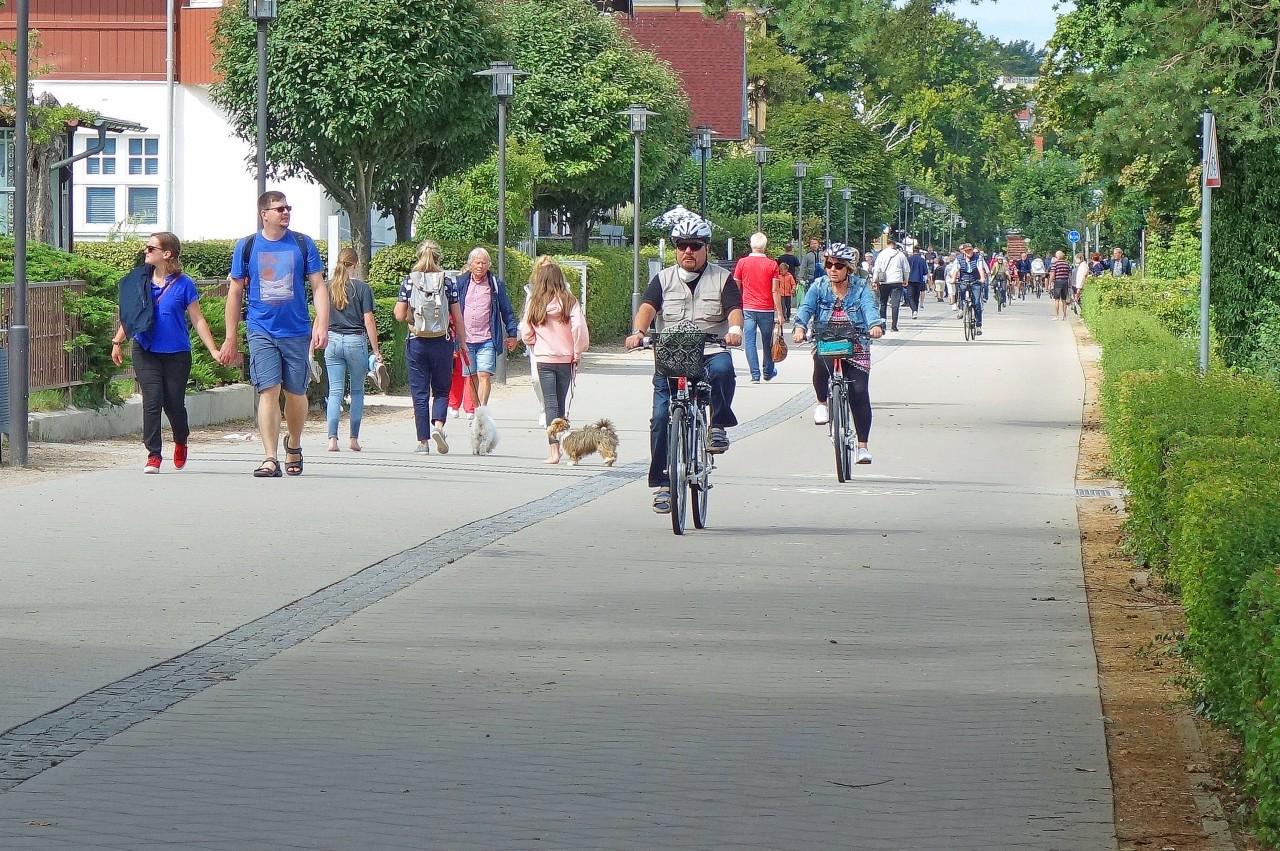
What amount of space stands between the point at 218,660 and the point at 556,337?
8.30 meters

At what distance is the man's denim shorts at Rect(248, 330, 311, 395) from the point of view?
13.2 meters

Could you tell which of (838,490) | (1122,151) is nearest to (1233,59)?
(1122,151)

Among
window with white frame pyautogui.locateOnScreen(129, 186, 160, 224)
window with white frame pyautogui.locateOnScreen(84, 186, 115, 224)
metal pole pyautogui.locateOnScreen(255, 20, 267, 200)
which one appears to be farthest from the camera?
window with white frame pyautogui.locateOnScreen(129, 186, 160, 224)

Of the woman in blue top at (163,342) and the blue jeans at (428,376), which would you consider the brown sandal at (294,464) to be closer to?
the woman in blue top at (163,342)

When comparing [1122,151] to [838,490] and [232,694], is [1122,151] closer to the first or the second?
[838,490]

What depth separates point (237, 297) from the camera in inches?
519

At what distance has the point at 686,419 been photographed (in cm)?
1100

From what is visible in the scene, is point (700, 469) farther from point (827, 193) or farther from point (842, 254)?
point (827, 193)

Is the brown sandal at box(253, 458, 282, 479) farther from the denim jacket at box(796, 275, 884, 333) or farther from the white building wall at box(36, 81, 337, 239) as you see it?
the white building wall at box(36, 81, 337, 239)

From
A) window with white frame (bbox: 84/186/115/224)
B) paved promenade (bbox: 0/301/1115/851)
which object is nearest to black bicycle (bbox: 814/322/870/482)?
paved promenade (bbox: 0/301/1115/851)

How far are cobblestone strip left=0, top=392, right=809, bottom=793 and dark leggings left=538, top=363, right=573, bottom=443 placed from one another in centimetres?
364

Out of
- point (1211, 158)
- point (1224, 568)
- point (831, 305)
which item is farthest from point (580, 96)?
point (1224, 568)

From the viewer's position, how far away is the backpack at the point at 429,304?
15.8 meters

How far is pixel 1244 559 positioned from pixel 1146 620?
2.86 m
